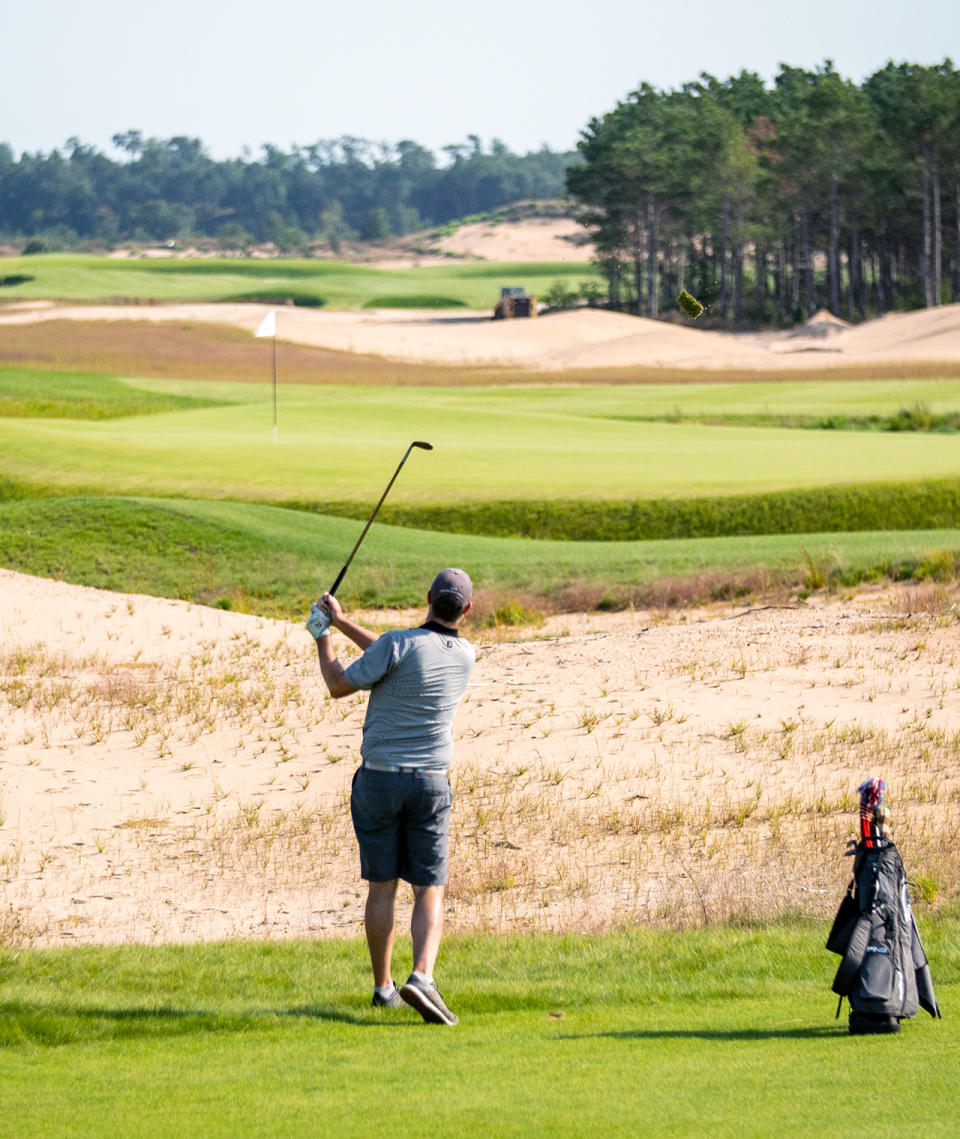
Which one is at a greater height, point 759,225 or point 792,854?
point 759,225

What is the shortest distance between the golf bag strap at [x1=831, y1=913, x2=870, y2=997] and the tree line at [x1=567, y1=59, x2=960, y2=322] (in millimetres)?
78043

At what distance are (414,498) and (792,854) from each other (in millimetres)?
17330

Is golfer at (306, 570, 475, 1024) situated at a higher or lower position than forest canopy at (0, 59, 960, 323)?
lower

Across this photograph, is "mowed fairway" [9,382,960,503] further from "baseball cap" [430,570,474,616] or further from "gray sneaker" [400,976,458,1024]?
"gray sneaker" [400,976,458,1024]

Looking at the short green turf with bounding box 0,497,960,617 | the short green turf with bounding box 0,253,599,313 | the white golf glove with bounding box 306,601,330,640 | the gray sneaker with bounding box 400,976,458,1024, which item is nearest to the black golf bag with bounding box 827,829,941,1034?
the gray sneaker with bounding box 400,976,458,1024

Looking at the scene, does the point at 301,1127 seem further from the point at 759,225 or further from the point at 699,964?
the point at 759,225

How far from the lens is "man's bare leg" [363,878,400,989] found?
7539mm

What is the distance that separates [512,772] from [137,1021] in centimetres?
600

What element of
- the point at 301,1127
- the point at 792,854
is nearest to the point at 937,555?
the point at 792,854

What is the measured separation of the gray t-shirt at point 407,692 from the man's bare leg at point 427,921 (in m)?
0.61

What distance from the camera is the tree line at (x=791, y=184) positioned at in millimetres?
90750

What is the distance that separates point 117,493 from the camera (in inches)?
1142

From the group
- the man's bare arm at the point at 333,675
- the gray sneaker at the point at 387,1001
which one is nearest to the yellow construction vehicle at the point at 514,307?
the man's bare arm at the point at 333,675

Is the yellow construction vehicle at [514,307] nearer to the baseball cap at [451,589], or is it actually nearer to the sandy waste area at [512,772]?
the sandy waste area at [512,772]
